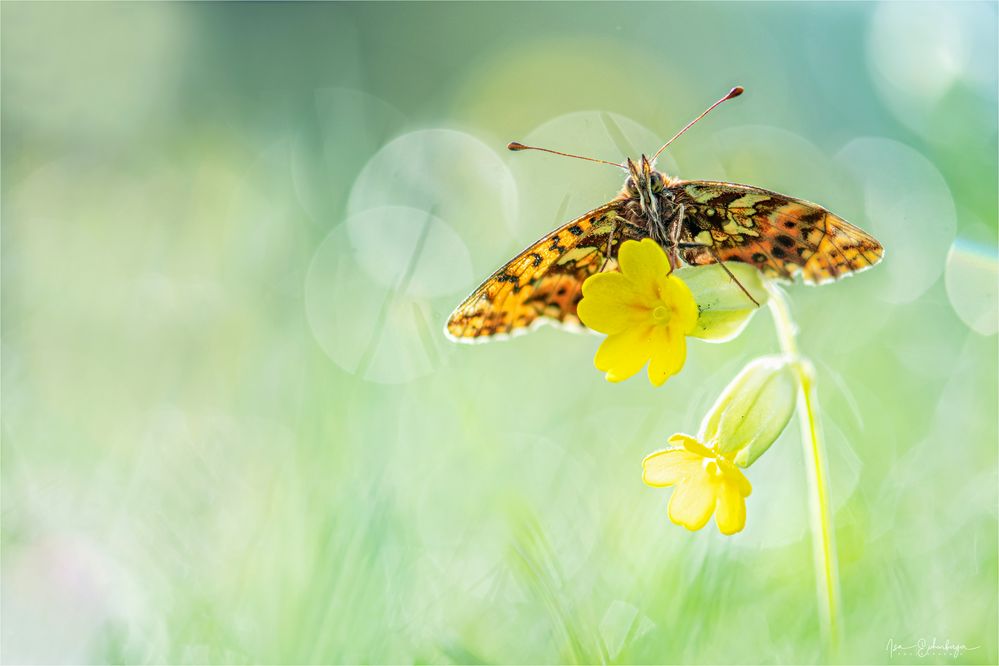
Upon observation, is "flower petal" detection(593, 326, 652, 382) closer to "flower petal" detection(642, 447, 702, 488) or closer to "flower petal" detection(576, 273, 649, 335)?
"flower petal" detection(576, 273, 649, 335)

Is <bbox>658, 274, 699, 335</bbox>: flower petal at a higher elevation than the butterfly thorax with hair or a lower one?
lower

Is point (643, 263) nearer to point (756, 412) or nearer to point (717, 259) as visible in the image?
point (717, 259)

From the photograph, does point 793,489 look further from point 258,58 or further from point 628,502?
point 258,58

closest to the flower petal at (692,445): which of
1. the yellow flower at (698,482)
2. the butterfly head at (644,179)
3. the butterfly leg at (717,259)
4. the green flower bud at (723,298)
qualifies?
the yellow flower at (698,482)

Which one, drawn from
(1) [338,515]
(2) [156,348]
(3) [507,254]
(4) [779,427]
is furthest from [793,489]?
(2) [156,348]

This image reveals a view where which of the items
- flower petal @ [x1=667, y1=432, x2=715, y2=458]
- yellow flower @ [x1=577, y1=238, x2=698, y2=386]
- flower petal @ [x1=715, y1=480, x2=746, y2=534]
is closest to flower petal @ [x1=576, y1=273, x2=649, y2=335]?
yellow flower @ [x1=577, y1=238, x2=698, y2=386]

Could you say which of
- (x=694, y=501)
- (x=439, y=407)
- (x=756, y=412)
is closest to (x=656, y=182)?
(x=756, y=412)
